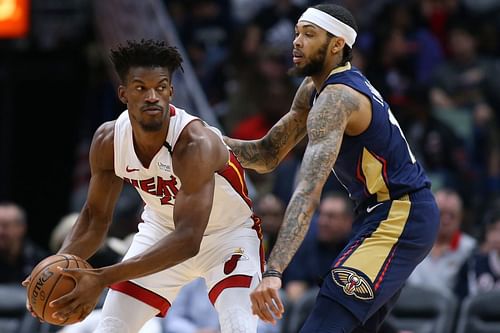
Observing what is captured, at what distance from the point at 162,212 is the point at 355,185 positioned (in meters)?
1.09

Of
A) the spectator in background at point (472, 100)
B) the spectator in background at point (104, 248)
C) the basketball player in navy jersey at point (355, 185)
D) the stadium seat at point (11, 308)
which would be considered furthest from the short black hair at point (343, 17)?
the spectator in background at point (472, 100)

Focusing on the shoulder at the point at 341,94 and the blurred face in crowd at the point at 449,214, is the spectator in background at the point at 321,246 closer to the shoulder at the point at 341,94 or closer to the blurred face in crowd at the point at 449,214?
the blurred face in crowd at the point at 449,214

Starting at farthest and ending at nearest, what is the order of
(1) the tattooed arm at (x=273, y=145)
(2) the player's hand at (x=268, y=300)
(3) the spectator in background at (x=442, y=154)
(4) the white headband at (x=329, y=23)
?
1. (3) the spectator in background at (x=442, y=154)
2. (1) the tattooed arm at (x=273, y=145)
3. (4) the white headband at (x=329, y=23)
4. (2) the player's hand at (x=268, y=300)

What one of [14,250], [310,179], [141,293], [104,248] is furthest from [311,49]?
[14,250]

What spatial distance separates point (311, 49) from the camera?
20.6 feet

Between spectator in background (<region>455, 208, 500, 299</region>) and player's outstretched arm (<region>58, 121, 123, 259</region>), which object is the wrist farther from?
spectator in background (<region>455, 208, 500, 299</region>)

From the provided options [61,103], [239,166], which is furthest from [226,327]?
[61,103]

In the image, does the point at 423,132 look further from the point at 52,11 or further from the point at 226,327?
the point at 226,327

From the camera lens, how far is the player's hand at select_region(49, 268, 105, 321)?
5.77 metres

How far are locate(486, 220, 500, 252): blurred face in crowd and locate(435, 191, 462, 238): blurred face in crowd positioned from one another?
0.34 metres

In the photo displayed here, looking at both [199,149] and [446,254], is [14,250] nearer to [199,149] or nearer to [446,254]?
[446,254]

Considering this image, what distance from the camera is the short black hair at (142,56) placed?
19.9 feet

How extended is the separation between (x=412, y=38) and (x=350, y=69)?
6.47m

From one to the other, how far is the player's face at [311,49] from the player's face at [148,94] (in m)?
0.74
